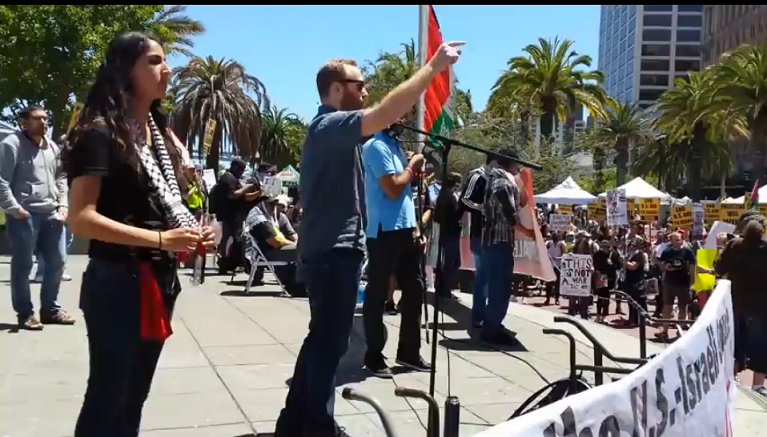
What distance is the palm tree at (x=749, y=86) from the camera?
3803 centimetres

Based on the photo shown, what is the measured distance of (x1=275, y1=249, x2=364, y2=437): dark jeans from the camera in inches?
137

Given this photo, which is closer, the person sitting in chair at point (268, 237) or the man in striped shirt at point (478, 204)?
the man in striped shirt at point (478, 204)

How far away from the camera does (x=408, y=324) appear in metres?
5.45

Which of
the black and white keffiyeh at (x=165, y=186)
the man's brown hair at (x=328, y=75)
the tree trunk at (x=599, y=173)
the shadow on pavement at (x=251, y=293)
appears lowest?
the shadow on pavement at (x=251, y=293)

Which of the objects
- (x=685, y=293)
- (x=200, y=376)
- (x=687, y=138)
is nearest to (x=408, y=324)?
(x=200, y=376)

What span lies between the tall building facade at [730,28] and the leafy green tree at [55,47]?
7291cm

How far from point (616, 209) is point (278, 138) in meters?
50.2

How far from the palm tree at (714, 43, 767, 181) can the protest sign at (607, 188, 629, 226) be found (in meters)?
22.5

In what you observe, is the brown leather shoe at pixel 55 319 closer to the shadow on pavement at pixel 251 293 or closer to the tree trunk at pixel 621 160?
the shadow on pavement at pixel 251 293

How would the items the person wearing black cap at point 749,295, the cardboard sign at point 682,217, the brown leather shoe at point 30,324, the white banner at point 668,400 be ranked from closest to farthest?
the white banner at point 668,400 → the brown leather shoe at point 30,324 → the person wearing black cap at point 749,295 → the cardboard sign at point 682,217

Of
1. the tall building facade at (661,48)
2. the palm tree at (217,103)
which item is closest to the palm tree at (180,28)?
the palm tree at (217,103)

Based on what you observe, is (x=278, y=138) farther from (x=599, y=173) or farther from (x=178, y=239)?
(x=178, y=239)

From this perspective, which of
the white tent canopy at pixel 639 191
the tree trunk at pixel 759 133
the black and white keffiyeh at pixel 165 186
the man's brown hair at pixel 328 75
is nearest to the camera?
the black and white keffiyeh at pixel 165 186

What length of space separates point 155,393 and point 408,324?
172 centimetres
